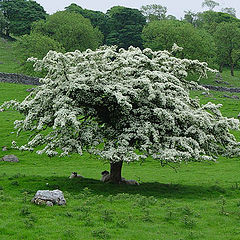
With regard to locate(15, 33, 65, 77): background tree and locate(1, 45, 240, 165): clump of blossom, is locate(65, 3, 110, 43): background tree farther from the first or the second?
locate(1, 45, 240, 165): clump of blossom

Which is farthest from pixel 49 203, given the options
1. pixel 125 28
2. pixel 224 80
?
pixel 125 28

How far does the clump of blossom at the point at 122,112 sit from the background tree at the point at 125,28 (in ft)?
291

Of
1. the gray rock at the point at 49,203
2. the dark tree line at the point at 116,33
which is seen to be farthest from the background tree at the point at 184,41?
the gray rock at the point at 49,203

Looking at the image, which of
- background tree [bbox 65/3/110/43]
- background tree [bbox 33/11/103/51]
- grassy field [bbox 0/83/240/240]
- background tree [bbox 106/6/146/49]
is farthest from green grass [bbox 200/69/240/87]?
grassy field [bbox 0/83/240/240]

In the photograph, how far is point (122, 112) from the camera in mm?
22844

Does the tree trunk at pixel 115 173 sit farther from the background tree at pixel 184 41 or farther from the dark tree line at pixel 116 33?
the background tree at pixel 184 41

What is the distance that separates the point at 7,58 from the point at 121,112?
8690 centimetres

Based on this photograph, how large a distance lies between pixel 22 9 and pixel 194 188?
11331cm

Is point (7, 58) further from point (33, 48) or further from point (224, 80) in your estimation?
point (224, 80)

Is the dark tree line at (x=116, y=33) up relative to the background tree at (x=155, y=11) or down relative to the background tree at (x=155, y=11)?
down

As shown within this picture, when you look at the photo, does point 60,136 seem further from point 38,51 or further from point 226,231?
point 38,51

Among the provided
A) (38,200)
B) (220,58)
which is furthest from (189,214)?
(220,58)

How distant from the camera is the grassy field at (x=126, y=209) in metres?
14.5

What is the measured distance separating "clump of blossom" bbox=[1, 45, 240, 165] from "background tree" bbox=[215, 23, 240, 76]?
83.0 metres
